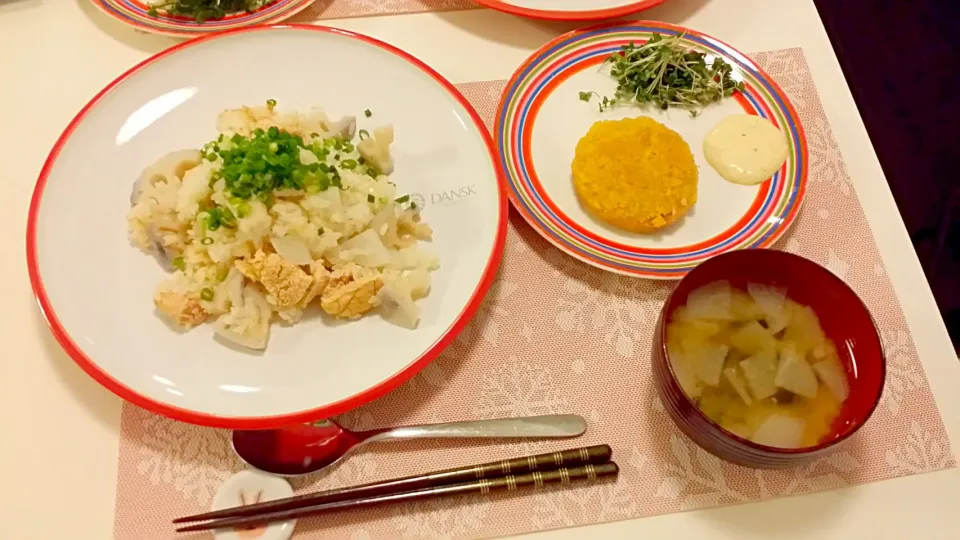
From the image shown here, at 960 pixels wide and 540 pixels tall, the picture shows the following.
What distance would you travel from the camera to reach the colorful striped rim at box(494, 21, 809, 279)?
1.51m

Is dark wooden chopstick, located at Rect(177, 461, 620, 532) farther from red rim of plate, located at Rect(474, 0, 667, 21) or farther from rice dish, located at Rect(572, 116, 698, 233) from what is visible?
red rim of plate, located at Rect(474, 0, 667, 21)

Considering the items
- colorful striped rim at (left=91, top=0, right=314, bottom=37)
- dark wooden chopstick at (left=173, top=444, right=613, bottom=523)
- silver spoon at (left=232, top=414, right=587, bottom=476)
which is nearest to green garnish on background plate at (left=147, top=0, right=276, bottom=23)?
colorful striped rim at (left=91, top=0, right=314, bottom=37)

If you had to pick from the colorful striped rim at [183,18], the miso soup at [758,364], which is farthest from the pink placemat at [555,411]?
the colorful striped rim at [183,18]

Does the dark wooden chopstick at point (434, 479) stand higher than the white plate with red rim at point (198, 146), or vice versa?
the white plate with red rim at point (198, 146)

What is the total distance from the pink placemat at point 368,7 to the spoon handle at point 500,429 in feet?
4.01

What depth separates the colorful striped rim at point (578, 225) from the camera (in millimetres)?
1512

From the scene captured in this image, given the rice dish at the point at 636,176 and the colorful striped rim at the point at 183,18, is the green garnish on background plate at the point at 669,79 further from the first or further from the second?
the colorful striped rim at the point at 183,18

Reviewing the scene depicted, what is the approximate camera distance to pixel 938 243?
2641mm

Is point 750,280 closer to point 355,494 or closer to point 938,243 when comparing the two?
point 355,494

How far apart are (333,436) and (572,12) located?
1.26m

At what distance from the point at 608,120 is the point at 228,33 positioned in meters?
0.98

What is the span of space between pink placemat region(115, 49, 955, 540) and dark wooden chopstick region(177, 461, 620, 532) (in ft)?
0.13

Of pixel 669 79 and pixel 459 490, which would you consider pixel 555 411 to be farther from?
pixel 669 79

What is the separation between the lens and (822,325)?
48.7 inches
